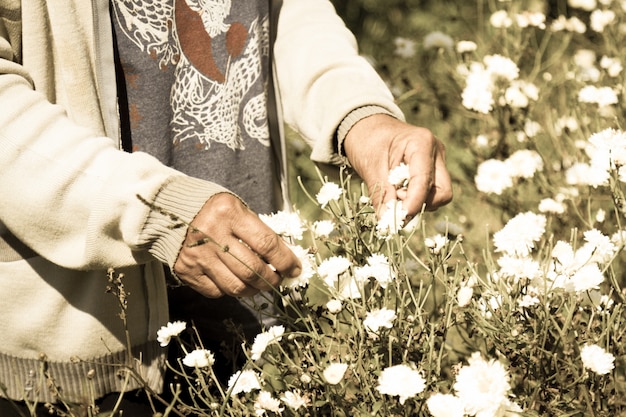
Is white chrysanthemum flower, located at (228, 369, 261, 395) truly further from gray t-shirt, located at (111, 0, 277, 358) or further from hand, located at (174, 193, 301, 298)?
gray t-shirt, located at (111, 0, 277, 358)

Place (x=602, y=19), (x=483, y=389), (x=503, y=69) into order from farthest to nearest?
(x=602, y=19) → (x=503, y=69) → (x=483, y=389)

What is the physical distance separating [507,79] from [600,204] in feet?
1.21

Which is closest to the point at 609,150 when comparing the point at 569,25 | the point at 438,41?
the point at 569,25

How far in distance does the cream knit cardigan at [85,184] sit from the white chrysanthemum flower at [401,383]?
31cm

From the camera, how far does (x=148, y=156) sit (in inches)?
41.4

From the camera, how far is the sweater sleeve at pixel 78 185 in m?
1.01

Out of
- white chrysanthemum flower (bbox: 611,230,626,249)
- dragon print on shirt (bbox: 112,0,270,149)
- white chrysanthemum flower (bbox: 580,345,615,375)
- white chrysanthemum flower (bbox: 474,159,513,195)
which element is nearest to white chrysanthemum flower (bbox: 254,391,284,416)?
white chrysanthemum flower (bbox: 580,345,615,375)

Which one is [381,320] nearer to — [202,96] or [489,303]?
[489,303]

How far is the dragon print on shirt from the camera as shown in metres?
1.34

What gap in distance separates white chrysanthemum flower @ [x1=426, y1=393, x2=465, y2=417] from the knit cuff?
20.9 inches

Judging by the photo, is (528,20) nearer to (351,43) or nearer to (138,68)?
(351,43)

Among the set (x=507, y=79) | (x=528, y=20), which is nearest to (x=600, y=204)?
(x=507, y=79)

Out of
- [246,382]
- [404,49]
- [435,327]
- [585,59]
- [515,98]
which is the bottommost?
[404,49]

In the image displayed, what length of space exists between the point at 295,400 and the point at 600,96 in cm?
118
